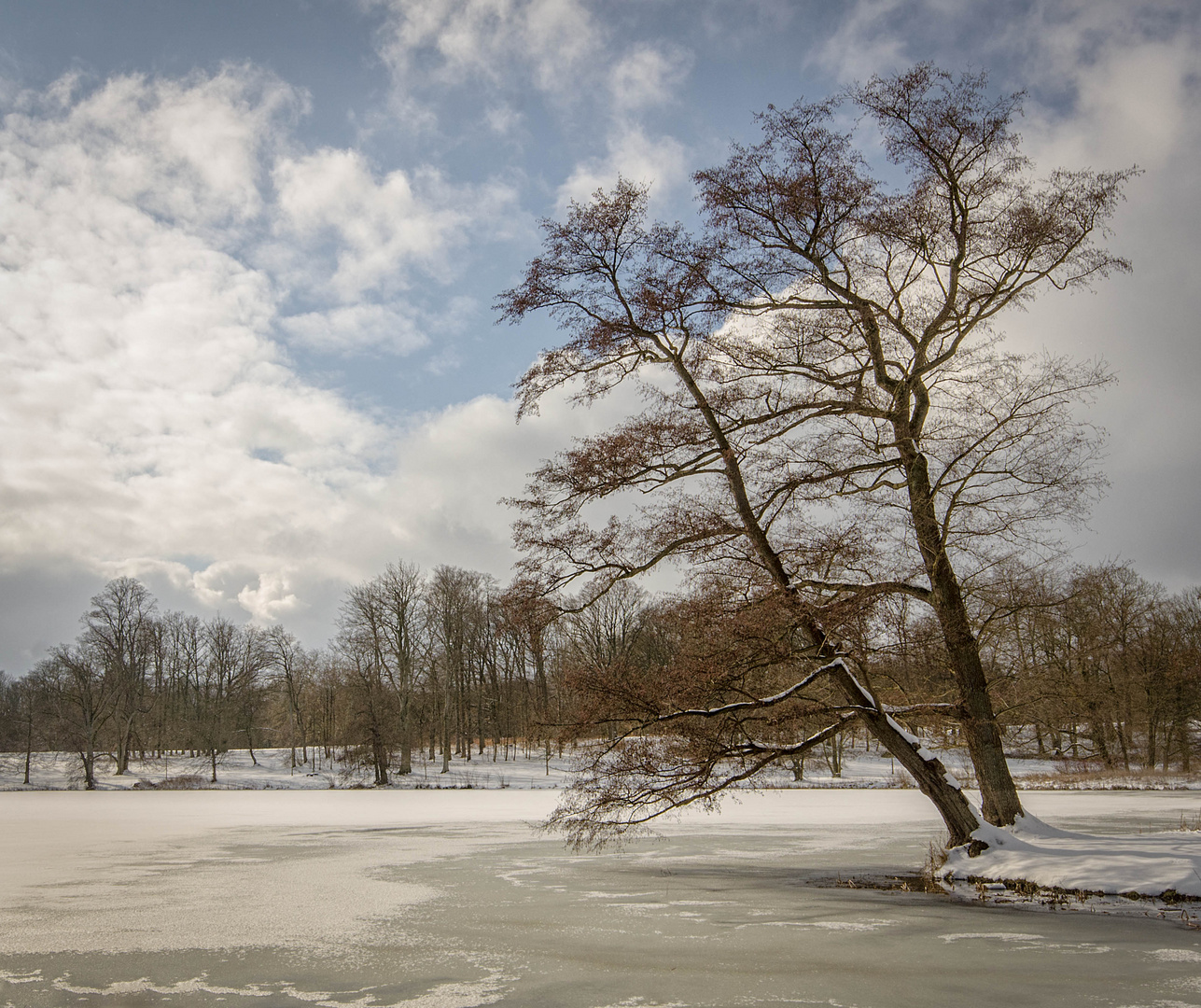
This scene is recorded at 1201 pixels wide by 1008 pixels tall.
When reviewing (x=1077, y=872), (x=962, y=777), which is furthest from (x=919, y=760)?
(x=962, y=777)

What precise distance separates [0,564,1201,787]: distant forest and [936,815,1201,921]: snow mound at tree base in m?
1.50

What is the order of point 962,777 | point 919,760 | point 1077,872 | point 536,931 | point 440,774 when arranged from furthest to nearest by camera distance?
point 440,774 < point 962,777 < point 919,760 < point 1077,872 < point 536,931

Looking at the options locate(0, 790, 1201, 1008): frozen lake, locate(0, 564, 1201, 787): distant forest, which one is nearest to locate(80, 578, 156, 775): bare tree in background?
locate(0, 564, 1201, 787): distant forest

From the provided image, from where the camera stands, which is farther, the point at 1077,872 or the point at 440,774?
the point at 440,774

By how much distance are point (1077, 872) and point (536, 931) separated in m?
5.88

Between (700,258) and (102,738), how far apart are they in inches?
1881

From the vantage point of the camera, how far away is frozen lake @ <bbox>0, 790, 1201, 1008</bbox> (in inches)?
228

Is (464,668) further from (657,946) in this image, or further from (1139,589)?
(657,946)

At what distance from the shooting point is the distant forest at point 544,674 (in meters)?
10.5

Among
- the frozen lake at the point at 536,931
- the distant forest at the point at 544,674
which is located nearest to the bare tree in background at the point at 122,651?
the distant forest at the point at 544,674

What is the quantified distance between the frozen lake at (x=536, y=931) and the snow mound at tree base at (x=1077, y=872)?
2.54ft

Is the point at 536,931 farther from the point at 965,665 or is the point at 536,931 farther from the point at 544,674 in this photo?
the point at 544,674

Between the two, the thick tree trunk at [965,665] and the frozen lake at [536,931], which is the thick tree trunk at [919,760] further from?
the frozen lake at [536,931]

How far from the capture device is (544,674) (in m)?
52.2
